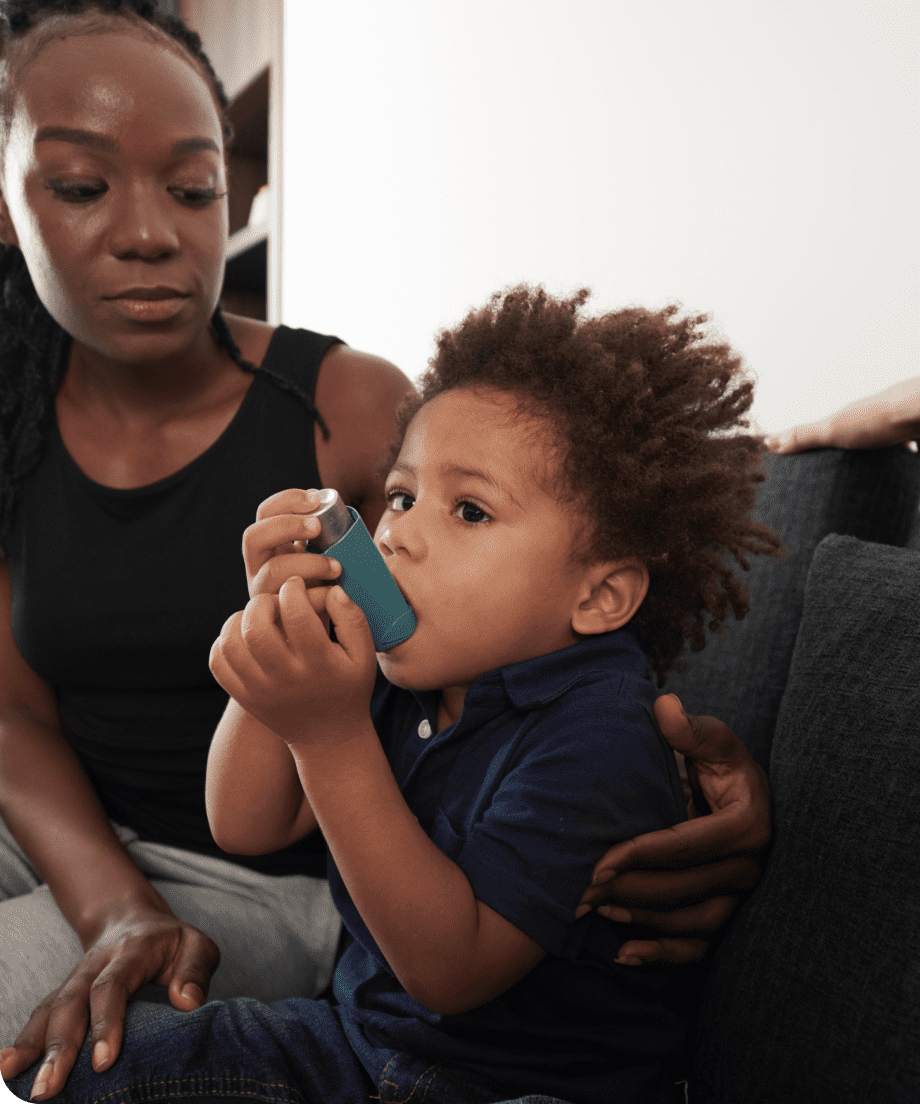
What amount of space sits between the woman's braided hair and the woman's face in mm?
98

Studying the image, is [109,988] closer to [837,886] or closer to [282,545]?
[282,545]

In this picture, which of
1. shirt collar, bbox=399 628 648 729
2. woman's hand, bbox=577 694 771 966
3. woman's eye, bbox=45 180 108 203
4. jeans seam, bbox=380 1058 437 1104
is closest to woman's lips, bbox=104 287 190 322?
woman's eye, bbox=45 180 108 203

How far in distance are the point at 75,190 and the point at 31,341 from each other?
0.30 m

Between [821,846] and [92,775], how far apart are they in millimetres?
885

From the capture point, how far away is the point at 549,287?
184cm

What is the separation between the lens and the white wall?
1.29 metres

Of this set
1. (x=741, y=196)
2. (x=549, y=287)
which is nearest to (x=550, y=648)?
(x=741, y=196)

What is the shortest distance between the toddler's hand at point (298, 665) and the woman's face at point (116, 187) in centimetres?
49

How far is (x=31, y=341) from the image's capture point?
121 centimetres

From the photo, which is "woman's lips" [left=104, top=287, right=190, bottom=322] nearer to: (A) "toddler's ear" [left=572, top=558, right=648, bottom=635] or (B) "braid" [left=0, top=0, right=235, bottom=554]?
(B) "braid" [left=0, top=0, right=235, bottom=554]

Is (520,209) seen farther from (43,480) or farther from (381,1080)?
(381,1080)

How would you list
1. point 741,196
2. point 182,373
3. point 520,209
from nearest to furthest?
point 182,373, point 741,196, point 520,209

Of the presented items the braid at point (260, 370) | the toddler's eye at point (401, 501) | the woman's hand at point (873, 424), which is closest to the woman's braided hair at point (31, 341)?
the braid at point (260, 370)

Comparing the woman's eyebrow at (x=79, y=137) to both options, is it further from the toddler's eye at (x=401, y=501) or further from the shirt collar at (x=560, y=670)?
the shirt collar at (x=560, y=670)
